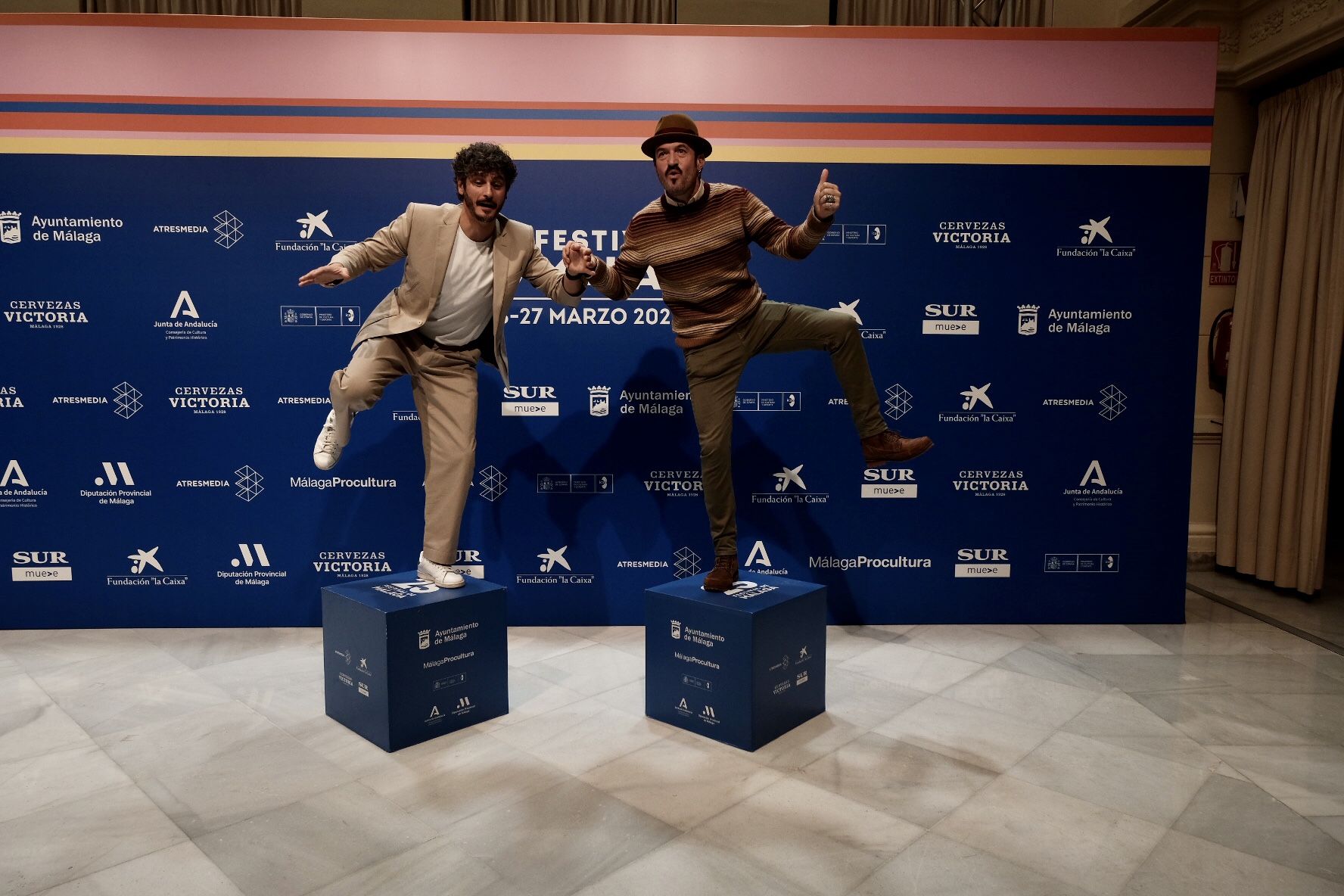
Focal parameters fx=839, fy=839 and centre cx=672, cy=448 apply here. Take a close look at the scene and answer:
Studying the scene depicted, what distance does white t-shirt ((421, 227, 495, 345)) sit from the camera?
10.8ft

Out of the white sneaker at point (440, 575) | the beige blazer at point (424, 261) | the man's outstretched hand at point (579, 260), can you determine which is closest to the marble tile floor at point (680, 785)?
the white sneaker at point (440, 575)

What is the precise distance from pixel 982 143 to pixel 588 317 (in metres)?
2.18

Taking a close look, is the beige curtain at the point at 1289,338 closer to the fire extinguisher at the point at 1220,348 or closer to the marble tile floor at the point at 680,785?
the fire extinguisher at the point at 1220,348

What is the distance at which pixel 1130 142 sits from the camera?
4262 millimetres

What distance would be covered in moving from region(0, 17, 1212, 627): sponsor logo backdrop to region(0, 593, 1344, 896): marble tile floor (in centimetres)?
57

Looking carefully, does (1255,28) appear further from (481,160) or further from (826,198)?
(481,160)

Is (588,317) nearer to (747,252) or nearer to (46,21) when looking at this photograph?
(747,252)

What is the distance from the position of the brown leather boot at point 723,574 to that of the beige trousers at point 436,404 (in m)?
1.01

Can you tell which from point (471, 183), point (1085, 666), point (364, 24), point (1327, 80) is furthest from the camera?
point (1327, 80)

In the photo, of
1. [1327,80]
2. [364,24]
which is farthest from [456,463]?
[1327,80]

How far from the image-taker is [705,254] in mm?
3297

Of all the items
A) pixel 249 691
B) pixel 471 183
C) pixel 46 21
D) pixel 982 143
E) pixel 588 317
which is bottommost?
pixel 249 691

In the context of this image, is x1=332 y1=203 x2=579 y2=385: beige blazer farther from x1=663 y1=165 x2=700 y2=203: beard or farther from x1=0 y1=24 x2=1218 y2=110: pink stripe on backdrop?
x1=0 y1=24 x2=1218 y2=110: pink stripe on backdrop

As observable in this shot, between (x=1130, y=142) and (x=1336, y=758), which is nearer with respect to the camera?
(x=1336, y=758)
